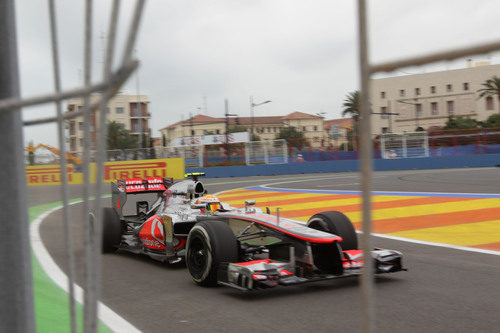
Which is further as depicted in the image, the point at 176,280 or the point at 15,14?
the point at 176,280

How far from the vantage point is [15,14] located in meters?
1.41

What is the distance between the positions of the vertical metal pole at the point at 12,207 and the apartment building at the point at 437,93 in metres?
0.89

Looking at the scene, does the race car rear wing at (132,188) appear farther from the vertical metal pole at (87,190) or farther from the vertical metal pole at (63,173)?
the vertical metal pole at (87,190)

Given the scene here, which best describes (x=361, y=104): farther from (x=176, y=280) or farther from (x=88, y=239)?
(x=176, y=280)

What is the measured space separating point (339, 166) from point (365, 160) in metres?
31.6

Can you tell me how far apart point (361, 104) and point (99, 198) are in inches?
24.6

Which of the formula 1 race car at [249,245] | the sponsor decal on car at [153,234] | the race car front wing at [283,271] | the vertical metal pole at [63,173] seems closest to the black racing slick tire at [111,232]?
the formula 1 race car at [249,245]

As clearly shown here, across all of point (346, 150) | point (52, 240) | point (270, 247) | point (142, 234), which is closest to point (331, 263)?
point (270, 247)

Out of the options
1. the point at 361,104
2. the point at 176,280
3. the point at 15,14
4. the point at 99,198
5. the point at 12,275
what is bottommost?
the point at 176,280

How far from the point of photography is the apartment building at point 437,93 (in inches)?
52.6

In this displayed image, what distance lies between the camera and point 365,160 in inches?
41.9

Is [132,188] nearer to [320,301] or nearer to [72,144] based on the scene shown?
[320,301]

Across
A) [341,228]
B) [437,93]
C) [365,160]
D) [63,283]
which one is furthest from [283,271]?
[365,160]

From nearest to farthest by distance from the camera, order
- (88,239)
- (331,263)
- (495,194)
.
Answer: (88,239)
(331,263)
(495,194)
